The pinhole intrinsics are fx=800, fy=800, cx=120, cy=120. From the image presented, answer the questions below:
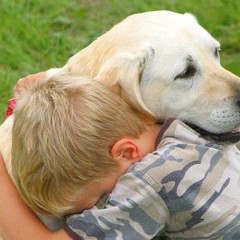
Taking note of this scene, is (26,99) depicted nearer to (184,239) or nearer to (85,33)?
(184,239)

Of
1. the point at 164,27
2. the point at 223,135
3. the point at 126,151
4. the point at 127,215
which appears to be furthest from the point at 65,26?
the point at 127,215

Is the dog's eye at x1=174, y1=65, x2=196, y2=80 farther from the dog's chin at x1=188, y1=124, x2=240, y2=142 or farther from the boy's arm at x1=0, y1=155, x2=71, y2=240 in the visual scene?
the boy's arm at x1=0, y1=155, x2=71, y2=240

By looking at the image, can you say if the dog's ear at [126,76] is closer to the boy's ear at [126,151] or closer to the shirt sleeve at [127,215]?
the boy's ear at [126,151]

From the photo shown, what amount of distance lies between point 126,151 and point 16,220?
0.47m

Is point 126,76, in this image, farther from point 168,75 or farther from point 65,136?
point 65,136

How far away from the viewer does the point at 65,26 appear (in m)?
5.05

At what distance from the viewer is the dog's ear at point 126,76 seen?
2.73 meters

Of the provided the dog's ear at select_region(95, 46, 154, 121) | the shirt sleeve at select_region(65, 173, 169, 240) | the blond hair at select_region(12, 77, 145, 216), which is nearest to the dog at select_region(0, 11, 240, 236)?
the dog's ear at select_region(95, 46, 154, 121)

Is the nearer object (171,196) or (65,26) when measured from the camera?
(171,196)

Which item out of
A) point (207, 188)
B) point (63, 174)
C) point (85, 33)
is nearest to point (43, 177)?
point (63, 174)

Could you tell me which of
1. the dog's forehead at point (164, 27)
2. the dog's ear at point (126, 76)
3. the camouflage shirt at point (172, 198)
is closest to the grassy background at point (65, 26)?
the dog's forehead at point (164, 27)

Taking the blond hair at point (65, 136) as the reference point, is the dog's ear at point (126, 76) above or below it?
above

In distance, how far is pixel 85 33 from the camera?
4996 mm

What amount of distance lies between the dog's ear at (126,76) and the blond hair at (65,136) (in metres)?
0.09
